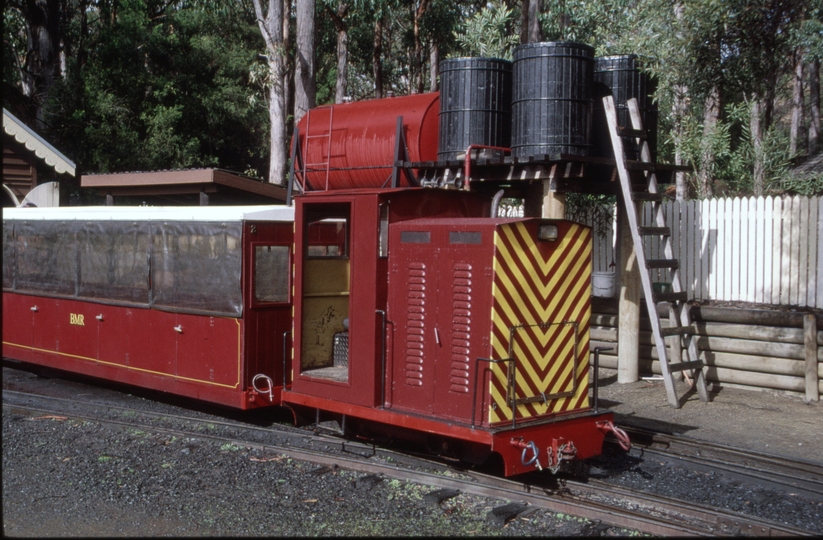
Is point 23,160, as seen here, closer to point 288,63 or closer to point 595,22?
point 288,63

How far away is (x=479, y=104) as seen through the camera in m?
10.9

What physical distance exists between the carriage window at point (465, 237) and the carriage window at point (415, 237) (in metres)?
0.27

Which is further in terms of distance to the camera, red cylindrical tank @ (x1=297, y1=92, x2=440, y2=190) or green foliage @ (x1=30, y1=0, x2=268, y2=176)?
green foliage @ (x1=30, y1=0, x2=268, y2=176)

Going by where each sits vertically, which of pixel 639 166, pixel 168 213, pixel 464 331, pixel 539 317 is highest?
pixel 639 166

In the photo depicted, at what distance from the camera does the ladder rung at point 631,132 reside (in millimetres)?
10330

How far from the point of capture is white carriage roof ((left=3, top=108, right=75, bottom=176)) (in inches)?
645

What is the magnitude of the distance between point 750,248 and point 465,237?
8.30 m

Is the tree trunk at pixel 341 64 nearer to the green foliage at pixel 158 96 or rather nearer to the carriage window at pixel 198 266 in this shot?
the green foliage at pixel 158 96

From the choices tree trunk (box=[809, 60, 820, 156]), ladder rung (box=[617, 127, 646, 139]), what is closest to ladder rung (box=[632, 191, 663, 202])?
ladder rung (box=[617, 127, 646, 139])

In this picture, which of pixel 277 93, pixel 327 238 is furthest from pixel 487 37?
pixel 327 238

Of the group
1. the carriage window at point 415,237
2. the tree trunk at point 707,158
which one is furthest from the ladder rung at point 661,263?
the tree trunk at point 707,158

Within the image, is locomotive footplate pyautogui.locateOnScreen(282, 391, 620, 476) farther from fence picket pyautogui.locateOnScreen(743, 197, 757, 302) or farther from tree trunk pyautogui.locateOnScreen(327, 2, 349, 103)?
tree trunk pyautogui.locateOnScreen(327, 2, 349, 103)

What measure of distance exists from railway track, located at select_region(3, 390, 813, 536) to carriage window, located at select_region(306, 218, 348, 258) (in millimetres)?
1926

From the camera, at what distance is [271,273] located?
8.88 meters
